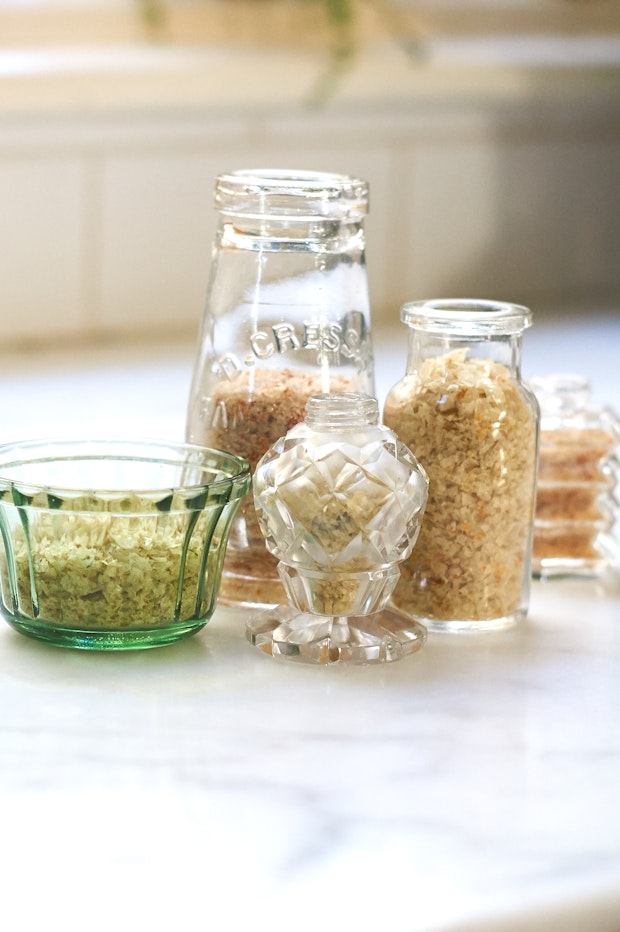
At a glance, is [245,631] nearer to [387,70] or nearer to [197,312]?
[197,312]

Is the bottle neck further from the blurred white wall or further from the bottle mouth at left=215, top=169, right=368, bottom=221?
the blurred white wall

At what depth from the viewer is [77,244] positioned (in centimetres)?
183

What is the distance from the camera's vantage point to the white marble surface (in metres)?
0.46

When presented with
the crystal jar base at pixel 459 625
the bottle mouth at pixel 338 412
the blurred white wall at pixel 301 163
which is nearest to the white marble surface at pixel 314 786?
the crystal jar base at pixel 459 625

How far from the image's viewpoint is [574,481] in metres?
0.84

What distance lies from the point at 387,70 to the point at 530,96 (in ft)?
0.82

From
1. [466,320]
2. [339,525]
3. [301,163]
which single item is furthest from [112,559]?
[301,163]

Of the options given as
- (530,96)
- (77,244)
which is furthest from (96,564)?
(530,96)

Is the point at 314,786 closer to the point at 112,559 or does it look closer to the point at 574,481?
the point at 112,559

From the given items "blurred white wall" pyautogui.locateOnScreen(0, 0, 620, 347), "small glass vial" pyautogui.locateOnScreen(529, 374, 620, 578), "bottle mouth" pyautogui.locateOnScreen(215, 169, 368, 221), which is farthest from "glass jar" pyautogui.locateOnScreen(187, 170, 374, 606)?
"blurred white wall" pyautogui.locateOnScreen(0, 0, 620, 347)

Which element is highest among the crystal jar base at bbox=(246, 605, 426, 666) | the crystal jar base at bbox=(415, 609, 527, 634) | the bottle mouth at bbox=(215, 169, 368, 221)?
the bottle mouth at bbox=(215, 169, 368, 221)

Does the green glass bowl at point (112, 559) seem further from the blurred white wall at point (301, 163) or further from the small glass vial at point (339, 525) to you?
the blurred white wall at point (301, 163)

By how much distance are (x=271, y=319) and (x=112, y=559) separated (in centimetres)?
16

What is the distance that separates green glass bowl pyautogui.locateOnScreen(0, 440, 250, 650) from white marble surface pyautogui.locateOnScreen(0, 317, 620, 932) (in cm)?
2
